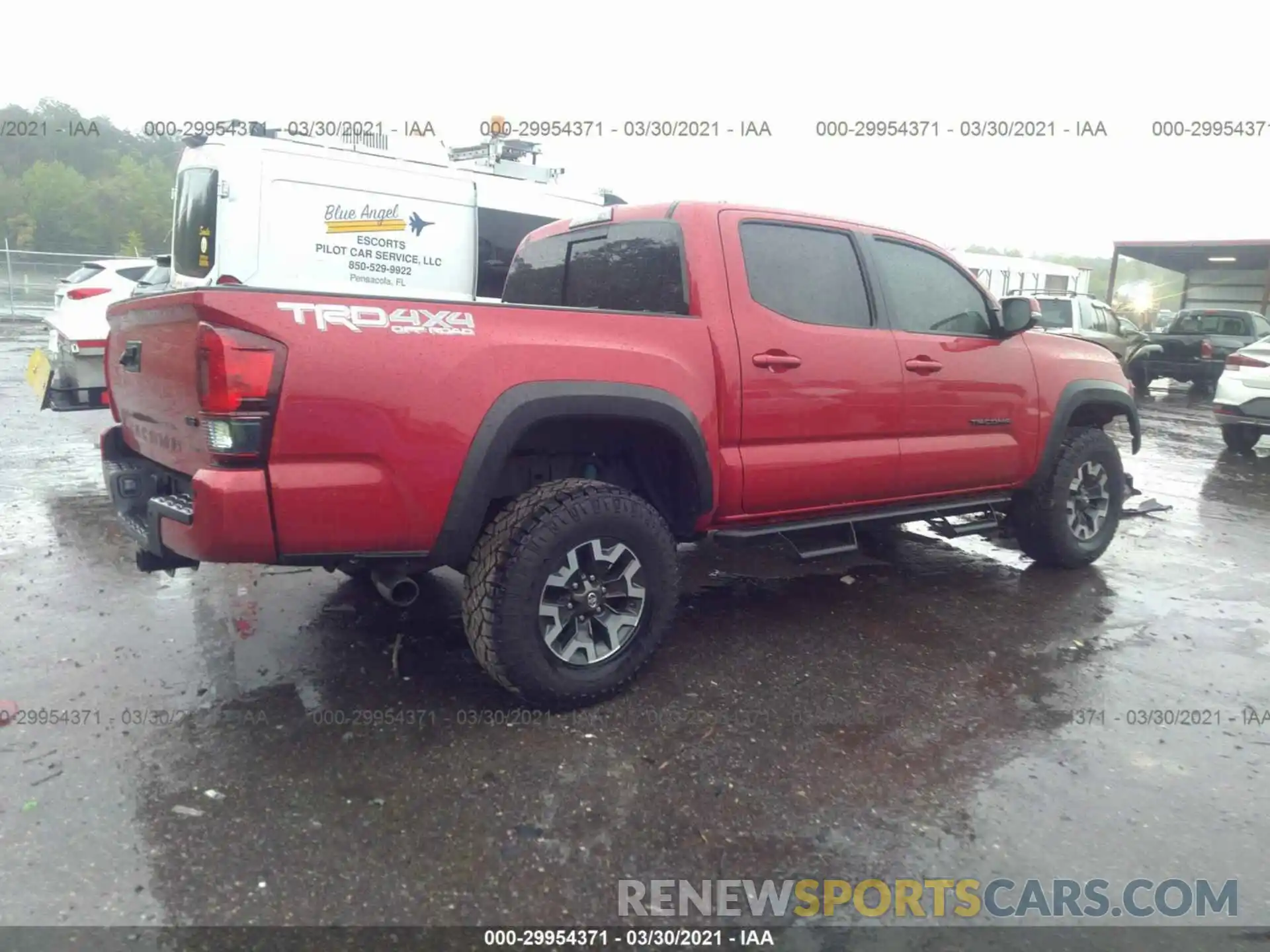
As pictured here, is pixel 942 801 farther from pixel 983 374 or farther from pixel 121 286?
pixel 121 286

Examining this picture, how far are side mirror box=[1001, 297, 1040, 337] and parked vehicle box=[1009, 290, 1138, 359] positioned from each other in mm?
9989

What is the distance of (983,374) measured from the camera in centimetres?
463

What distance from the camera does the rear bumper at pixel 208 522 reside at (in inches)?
105

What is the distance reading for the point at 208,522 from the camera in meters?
2.68

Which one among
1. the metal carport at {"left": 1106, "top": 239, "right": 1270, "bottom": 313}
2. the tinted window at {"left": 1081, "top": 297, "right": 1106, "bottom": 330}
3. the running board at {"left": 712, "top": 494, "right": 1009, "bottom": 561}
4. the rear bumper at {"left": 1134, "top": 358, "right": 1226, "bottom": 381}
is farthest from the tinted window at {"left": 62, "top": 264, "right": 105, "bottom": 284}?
the metal carport at {"left": 1106, "top": 239, "right": 1270, "bottom": 313}

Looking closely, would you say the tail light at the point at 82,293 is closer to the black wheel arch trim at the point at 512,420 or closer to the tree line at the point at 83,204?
the black wheel arch trim at the point at 512,420

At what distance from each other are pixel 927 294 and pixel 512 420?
257 centimetres

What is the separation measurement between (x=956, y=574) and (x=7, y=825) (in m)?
4.56

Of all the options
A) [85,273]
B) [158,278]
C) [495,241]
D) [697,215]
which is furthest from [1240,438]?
[85,273]

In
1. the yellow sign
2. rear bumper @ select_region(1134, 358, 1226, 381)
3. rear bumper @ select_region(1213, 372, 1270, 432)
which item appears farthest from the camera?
rear bumper @ select_region(1134, 358, 1226, 381)

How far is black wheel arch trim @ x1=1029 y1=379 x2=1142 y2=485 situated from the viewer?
4.96m

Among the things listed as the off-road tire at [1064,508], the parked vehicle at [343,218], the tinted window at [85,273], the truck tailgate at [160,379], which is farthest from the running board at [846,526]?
the tinted window at [85,273]

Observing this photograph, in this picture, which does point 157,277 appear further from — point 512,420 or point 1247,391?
point 1247,391

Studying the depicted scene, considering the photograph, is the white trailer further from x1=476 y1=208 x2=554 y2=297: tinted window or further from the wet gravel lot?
the wet gravel lot
